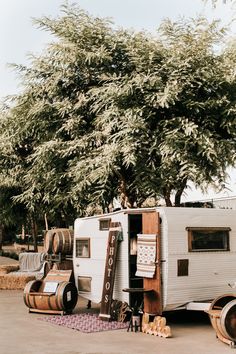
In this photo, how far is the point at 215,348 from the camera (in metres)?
10.5

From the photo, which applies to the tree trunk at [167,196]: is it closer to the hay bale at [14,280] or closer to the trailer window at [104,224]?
the hay bale at [14,280]

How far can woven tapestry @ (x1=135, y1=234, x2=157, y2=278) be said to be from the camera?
1269cm

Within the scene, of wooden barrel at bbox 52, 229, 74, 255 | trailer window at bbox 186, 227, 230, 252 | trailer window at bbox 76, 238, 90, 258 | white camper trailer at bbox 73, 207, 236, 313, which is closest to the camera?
white camper trailer at bbox 73, 207, 236, 313

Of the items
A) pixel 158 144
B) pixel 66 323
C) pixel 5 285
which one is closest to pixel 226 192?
pixel 158 144

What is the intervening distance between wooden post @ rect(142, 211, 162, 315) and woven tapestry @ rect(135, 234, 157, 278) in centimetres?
11

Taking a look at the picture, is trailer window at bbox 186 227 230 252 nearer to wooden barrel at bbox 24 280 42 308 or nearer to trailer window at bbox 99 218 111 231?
trailer window at bbox 99 218 111 231

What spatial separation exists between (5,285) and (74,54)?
10448mm

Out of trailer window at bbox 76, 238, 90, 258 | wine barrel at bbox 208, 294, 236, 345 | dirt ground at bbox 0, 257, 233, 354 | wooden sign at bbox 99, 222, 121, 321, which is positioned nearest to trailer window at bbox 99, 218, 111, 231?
wooden sign at bbox 99, 222, 121, 321

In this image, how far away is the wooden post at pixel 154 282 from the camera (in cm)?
1249

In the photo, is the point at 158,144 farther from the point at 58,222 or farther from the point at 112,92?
the point at 58,222

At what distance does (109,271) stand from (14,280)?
29.5ft

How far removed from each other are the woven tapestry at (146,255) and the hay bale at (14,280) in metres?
9.68

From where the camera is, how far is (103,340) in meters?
11.3

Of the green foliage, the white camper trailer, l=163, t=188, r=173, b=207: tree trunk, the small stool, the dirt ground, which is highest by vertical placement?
the green foliage
